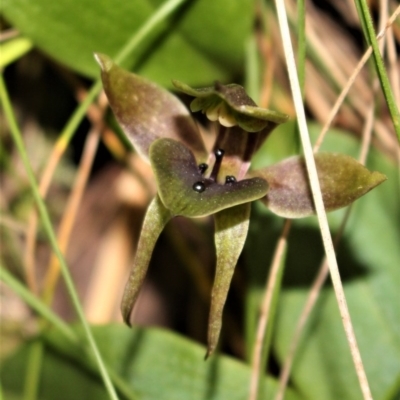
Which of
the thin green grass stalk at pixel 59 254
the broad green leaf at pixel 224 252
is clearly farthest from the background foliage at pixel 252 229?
the broad green leaf at pixel 224 252

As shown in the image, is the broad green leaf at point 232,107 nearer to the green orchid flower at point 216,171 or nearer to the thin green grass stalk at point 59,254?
the green orchid flower at point 216,171

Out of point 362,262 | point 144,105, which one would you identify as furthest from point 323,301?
point 144,105

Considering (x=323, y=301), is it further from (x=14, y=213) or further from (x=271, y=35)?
(x=14, y=213)

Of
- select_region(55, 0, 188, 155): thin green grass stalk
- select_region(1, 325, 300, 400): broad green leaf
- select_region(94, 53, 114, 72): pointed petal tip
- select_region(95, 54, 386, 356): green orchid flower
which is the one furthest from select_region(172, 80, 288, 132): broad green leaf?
select_region(1, 325, 300, 400): broad green leaf

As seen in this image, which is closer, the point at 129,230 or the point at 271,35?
the point at 271,35

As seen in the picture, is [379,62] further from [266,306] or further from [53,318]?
[53,318]

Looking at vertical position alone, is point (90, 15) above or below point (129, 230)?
above

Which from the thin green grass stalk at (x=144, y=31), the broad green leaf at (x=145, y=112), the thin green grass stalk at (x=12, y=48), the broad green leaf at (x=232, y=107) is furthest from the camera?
the thin green grass stalk at (x=12, y=48)

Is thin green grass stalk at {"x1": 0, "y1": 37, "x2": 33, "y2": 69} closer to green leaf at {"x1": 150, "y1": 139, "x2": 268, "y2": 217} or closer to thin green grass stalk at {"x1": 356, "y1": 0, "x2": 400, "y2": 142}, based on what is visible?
green leaf at {"x1": 150, "y1": 139, "x2": 268, "y2": 217}
